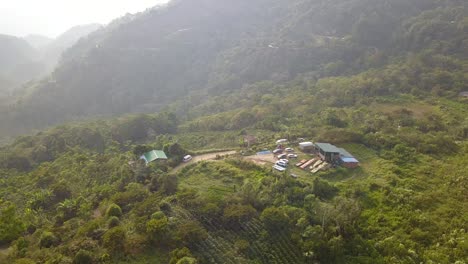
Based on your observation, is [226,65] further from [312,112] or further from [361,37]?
[312,112]

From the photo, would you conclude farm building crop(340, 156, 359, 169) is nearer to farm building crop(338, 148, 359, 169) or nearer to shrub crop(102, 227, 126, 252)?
farm building crop(338, 148, 359, 169)

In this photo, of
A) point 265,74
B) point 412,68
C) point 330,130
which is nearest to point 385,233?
point 330,130

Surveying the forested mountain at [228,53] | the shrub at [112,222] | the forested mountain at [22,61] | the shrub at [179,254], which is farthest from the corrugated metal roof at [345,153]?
the forested mountain at [22,61]

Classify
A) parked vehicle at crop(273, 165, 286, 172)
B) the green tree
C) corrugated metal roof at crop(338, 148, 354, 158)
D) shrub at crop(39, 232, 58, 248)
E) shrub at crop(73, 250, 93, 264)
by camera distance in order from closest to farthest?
shrub at crop(73, 250, 93, 264), shrub at crop(39, 232, 58, 248), the green tree, parked vehicle at crop(273, 165, 286, 172), corrugated metal roof at crop(338, 148, 354, 158)

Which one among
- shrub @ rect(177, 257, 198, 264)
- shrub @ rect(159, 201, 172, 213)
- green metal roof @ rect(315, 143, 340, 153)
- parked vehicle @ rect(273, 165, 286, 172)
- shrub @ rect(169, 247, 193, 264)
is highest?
shrub @ rect(177, 257, 198, 264)

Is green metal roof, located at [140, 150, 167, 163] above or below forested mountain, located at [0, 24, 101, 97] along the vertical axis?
above

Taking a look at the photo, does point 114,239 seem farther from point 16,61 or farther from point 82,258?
point 16,61

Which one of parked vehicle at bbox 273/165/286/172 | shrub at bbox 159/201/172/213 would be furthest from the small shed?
shrub at bbox 159/201/172/213
